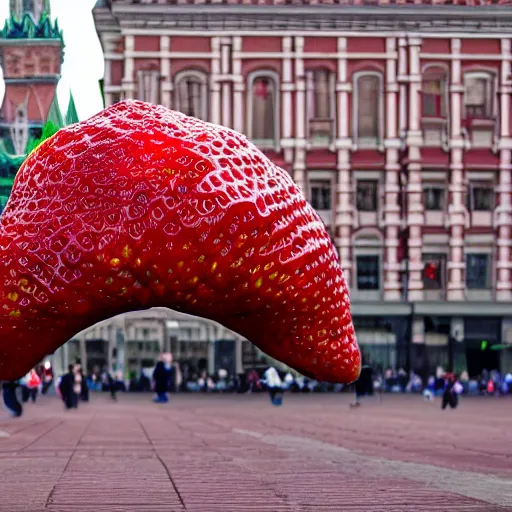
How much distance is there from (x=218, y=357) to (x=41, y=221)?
36.4m

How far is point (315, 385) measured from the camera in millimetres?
38969

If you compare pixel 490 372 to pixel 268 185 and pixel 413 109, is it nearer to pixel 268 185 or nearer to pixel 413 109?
pixel 413 109

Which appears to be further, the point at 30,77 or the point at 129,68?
the point at 129,68

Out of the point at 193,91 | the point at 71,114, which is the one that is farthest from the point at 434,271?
the point at 71,114

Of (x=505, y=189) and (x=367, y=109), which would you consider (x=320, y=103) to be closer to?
(x=367, y=109)

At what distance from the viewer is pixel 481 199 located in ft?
130

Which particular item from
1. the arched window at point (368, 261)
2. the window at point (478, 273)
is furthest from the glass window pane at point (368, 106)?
the window at point (478, 273)

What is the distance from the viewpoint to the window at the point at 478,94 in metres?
39.4

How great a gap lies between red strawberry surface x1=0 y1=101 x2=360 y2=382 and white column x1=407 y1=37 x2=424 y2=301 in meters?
36.8

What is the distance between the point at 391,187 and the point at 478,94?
14.0ft

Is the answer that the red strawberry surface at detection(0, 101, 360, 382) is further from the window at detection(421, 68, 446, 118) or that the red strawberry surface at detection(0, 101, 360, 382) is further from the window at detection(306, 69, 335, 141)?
the window at detection(421, 68, 446, 118)

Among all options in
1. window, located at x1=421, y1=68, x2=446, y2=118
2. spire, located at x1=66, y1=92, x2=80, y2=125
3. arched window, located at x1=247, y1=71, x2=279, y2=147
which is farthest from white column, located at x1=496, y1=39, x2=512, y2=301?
spire, located at x1=66, y1=92, x2=80, y2=125

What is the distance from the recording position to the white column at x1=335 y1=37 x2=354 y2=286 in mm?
38969

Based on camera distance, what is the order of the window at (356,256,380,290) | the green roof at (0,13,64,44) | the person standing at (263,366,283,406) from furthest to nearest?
the window at (356,256,380,290) < the person standing at (263,366,283,406) < the green roof at (0,13,64,44)
